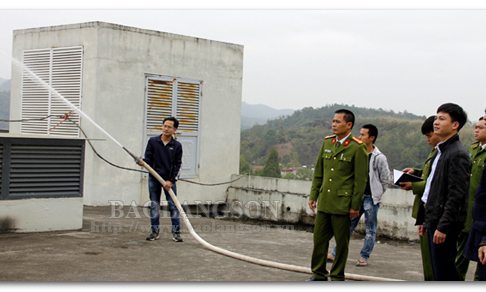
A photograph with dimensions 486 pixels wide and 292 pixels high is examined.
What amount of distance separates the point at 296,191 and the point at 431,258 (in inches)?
294

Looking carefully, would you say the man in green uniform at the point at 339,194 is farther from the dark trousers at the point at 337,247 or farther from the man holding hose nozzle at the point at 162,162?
the man holding hose nozzle at the point at 162,162

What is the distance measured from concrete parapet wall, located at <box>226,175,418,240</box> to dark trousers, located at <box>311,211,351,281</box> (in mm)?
4258

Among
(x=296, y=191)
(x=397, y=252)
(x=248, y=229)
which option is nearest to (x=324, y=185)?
(x=397, y=252)

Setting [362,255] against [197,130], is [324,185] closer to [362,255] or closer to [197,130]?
[362,255]

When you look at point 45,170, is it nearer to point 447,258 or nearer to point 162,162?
point 162,162

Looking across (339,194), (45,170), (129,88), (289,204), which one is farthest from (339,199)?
(129,88)

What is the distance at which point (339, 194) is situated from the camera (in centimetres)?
542

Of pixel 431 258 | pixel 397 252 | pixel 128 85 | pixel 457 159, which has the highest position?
pixel 128 85

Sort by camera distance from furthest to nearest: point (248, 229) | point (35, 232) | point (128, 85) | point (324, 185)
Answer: point (128, 85) → point (248, 229) → point (35, 232) → point (324, 185)

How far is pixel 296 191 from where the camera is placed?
12.0 meters

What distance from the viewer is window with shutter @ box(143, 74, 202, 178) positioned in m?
12.0

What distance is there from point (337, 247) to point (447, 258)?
129 centimetres

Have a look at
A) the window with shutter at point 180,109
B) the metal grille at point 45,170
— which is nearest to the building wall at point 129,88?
the window with shutter at point 180,109

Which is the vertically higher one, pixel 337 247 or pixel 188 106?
pixel 188 106
